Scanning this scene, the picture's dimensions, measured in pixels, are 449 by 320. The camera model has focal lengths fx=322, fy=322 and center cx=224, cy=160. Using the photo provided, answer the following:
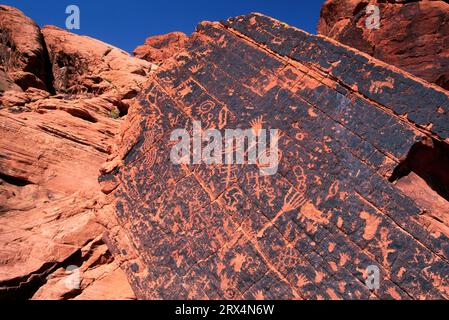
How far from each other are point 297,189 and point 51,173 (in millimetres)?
3883

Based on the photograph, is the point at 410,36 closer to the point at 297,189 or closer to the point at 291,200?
the point at 297,189

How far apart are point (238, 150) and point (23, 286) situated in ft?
9.34

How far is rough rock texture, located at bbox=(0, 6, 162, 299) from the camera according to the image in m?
3.70

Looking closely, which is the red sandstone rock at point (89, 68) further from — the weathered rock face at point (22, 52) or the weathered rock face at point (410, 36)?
the weathered rock face at point (410, 36)

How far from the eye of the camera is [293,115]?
381 cm

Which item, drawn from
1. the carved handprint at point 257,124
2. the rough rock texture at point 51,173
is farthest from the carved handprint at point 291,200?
the rough rock texture at point 51,173

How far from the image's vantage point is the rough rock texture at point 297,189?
2977mm

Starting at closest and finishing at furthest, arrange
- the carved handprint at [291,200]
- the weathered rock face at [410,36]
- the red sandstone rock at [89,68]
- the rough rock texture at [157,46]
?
1. the carved handprint at [291,200]
2. the weathered rock face at [410,36]
3. the red sandstone rock at [89,68]
4. the rough rock texture at [157,46]

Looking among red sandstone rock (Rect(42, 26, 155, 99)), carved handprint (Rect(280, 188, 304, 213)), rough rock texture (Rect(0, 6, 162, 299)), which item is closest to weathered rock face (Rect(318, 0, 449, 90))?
carved handprint (Rect(280, 188, 304, 213))

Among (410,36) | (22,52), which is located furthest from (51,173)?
(410,36)

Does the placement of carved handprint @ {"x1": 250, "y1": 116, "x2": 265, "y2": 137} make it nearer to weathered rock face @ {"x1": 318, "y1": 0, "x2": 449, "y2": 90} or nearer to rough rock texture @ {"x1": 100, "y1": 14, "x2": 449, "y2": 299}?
rough rock texture @ {"x1": 100, "y1": 14, "x2": 449, "y2": 299}

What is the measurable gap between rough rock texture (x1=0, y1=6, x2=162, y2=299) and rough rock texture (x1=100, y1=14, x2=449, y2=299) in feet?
1.52

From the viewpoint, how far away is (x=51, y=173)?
5.09 m

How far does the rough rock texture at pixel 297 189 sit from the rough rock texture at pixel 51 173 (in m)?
0.46
